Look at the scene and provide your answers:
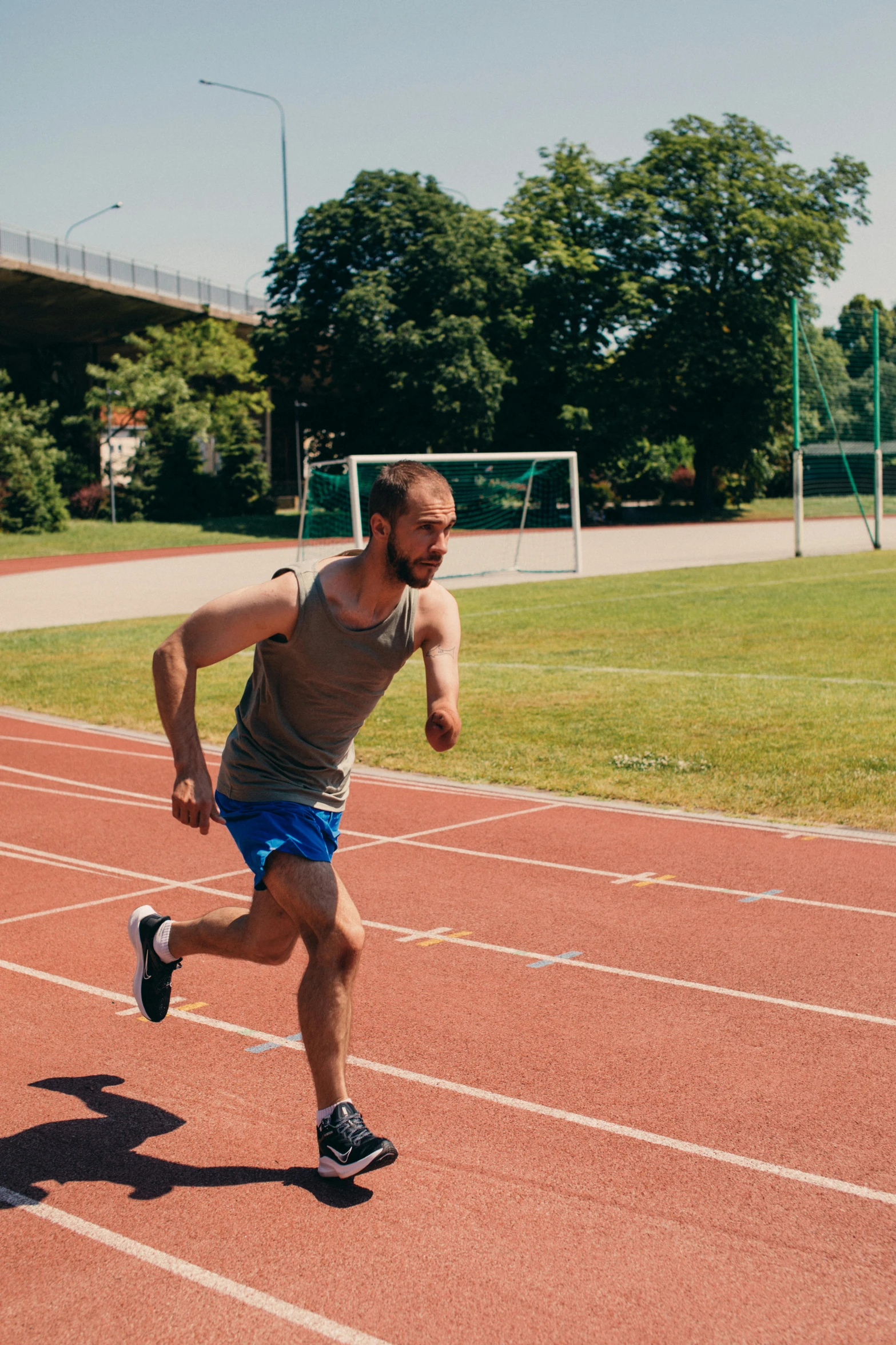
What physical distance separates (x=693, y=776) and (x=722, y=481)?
60.4m

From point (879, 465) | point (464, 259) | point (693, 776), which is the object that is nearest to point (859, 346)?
point (879, 465)

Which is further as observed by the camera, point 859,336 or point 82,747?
point 859,336

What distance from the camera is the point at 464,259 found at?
162ft

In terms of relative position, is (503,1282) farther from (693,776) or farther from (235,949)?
(693,776)

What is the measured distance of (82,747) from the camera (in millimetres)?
11641

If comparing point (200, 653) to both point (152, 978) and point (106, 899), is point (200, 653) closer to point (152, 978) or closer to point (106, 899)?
point (152, 978)

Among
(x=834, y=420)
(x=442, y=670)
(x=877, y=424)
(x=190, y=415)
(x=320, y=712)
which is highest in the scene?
(x=190, y=415)

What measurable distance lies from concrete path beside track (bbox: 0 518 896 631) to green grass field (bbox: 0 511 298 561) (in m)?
2.03

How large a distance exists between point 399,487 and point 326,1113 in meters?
1.79

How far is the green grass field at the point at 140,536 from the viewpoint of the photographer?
43.9m

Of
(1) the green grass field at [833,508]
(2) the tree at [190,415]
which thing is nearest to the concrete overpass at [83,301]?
(2) the tree at [190,415]

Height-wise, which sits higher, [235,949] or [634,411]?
[634,411]

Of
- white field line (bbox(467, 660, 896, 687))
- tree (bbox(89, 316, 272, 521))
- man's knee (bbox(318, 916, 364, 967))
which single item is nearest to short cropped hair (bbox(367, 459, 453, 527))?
man's knee (bbox(318, 916, 364, 967))

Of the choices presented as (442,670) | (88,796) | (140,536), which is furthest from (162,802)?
(140,536)
